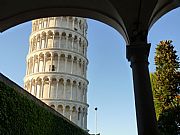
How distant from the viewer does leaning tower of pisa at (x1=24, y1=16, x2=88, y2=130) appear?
34844 mm

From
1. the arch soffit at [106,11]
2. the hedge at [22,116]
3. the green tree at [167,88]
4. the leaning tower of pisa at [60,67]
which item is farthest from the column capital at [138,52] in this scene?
the leaning tower of pisa at [60,67]

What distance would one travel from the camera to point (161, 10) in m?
6.03

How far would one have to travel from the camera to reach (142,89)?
4.77m

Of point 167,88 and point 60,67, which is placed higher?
point 60,67

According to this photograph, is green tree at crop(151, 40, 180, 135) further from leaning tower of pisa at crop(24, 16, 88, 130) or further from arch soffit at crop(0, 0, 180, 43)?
leaning tower of pisa at crop(24, 16, 88, 130)

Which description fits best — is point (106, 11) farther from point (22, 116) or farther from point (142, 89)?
point (22, 116)

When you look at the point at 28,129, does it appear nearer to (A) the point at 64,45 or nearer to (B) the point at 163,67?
(B) the point at 163,67

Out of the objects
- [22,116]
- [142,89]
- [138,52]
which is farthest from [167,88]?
[142,89]

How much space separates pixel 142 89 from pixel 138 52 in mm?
775

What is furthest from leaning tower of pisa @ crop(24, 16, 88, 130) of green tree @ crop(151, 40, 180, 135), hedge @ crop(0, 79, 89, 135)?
hedge @ crop(0, 79, 89, 135)

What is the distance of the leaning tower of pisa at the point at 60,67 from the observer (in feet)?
114

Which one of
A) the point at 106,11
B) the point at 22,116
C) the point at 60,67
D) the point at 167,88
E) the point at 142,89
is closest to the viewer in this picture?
the point at 142,89

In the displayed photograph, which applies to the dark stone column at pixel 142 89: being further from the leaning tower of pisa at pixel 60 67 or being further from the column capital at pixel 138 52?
the leaning tower of pisa at pixel 60 67

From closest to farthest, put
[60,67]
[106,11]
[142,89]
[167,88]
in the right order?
[142,89], [106,11], [167,88], [60,67]
